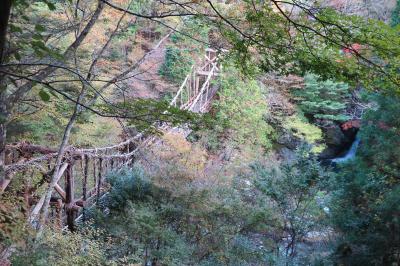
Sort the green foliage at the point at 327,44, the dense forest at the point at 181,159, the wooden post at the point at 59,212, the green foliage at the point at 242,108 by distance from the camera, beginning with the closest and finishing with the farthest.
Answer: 1. the green foliage at the point at 327,44
2. the dense forest at the point at 181,159
3. the wooden post at the point at 59,212
4. the green foliage at the point at 242,108

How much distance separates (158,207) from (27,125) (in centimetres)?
281

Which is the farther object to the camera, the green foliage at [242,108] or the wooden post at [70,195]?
the green foliage at [242,108]

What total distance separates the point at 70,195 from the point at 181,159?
3216mm

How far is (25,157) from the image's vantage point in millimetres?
4180

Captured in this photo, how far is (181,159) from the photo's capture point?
7469mm

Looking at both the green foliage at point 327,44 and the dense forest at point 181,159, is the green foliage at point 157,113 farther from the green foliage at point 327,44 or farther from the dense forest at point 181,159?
the green foliage at point 327,44

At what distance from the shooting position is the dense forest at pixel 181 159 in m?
1.84

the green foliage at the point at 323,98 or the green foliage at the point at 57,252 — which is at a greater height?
the green foliage at the point at 323,98

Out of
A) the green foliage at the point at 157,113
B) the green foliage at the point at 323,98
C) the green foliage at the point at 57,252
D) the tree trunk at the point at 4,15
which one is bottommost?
the green foliage at the point at 57,252

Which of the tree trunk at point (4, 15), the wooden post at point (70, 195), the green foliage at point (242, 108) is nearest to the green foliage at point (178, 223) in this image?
the wooden post at point (70, 195)

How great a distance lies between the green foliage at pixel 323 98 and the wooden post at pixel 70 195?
8.84 metres

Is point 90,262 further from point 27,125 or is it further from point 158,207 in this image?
point 27,125

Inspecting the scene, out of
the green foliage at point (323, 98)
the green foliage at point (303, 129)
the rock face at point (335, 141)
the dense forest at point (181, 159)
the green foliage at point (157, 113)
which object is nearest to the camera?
the dense forest at point (181, 159)

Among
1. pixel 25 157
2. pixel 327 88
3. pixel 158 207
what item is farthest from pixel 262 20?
pixel 327 88
